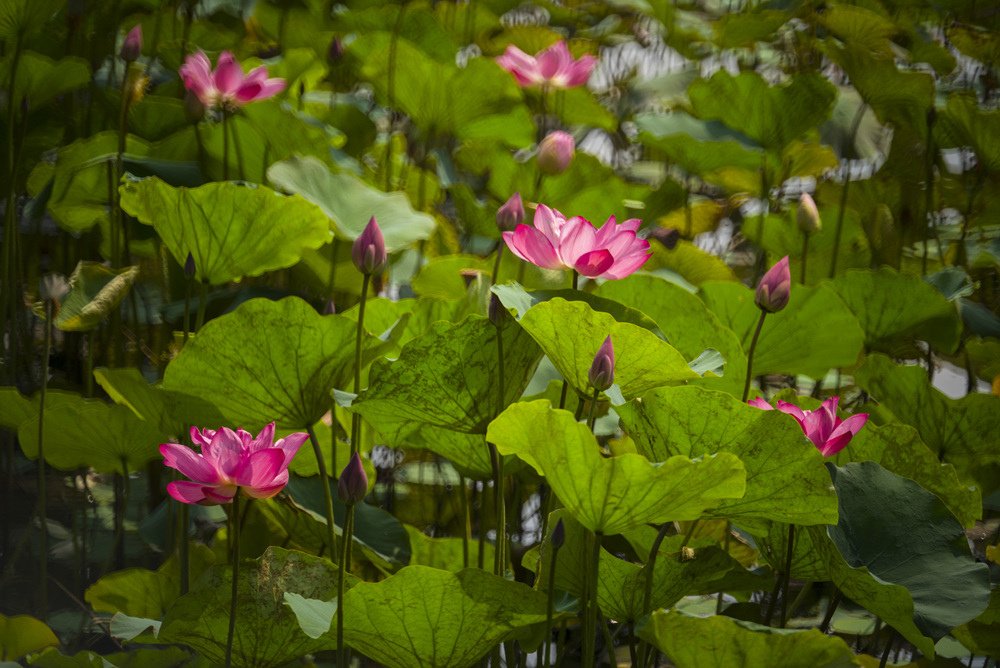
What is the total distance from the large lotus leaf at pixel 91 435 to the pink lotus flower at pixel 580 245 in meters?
0.40

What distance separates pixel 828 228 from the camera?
1667 millimetres

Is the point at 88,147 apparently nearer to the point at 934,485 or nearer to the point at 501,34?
the point at 934,485

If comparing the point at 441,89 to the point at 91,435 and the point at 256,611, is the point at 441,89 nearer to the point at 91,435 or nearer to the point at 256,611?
the point at 91,435

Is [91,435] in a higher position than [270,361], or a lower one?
lower

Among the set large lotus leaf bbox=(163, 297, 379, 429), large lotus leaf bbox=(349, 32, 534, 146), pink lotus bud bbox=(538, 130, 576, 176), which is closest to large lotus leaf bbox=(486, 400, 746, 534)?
large lotus leaf bbox=(163, 297, 379, 429)

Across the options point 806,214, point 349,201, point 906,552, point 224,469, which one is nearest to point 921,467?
point 906,552

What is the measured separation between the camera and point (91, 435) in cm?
100

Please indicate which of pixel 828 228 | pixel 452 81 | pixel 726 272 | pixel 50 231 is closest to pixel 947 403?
pixel 726 272

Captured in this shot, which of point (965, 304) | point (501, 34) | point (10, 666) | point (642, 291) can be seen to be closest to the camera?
point (10, 666)

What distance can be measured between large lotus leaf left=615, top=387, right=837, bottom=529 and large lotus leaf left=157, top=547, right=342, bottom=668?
0.81 ft

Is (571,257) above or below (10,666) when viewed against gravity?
above

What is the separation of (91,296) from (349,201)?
297 mm

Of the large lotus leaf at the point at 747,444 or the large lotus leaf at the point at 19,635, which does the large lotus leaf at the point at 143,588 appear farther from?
the large lotus leaf at the point at 747,444

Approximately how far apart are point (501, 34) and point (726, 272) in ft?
Answer: 3.26
